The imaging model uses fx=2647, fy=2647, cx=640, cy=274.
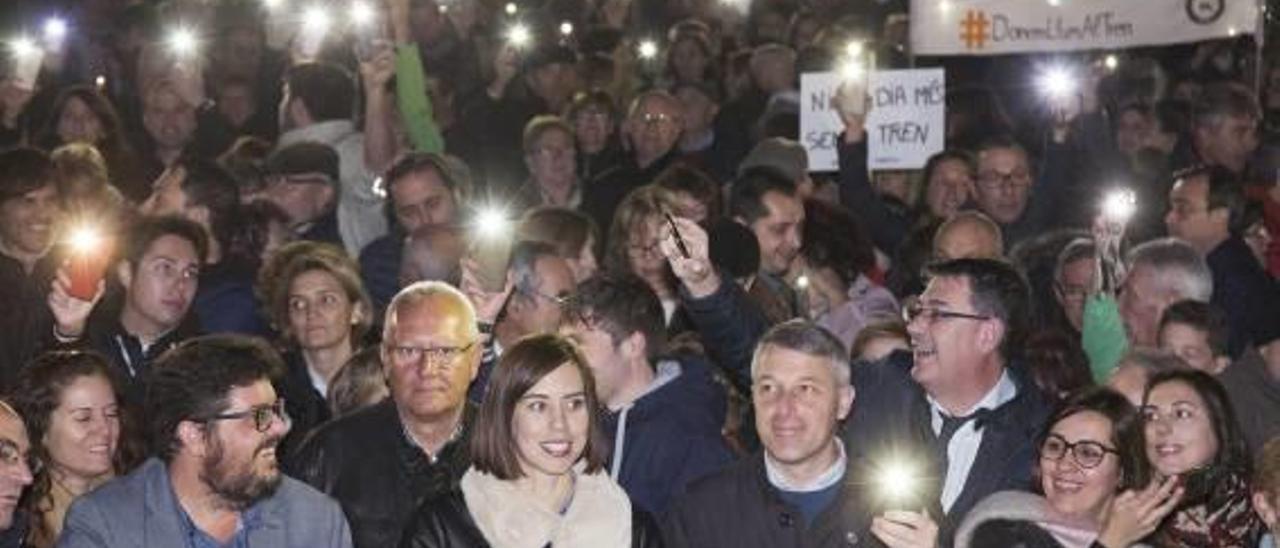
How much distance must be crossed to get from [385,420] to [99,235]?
1691 millimetres

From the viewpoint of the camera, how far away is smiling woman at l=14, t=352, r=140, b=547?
744 cm

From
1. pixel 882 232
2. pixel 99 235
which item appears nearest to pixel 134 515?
pixel 99 235

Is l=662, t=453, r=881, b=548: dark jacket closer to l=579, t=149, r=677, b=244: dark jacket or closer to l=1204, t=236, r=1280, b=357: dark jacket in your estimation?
l=1204, t=236, r=1280, b=357: dark jacket

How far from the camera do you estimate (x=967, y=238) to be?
10.2 meters

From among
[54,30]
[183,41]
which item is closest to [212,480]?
[183,41]

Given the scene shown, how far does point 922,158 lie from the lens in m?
13.3

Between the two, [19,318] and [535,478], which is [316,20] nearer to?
[19,318]

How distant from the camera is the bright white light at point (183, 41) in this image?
14.5 meters

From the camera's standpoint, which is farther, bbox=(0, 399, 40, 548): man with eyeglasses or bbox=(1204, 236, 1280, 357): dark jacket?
bbox=(1204, 236, 1280, 357): dark jacket

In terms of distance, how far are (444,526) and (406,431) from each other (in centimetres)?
95

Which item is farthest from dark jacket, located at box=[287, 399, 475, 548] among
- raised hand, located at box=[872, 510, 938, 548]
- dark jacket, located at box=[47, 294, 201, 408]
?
raised hand, located at box=[872, 510, 938, 548]

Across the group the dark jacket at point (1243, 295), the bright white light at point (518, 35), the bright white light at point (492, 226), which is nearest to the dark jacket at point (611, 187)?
the bright white light at point (518, 35)

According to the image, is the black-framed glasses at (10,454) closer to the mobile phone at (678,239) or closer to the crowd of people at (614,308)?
the crowd of people at (614,308)

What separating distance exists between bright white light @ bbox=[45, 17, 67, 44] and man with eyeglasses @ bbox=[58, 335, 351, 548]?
9295 millimetres
